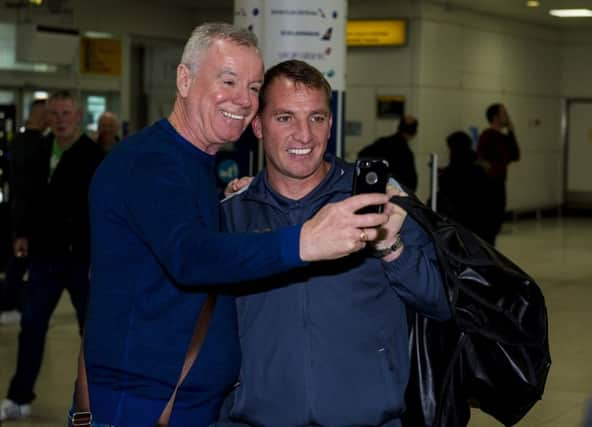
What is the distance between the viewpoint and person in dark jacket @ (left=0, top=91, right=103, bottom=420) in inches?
281

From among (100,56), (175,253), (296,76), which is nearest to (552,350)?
(296,76)

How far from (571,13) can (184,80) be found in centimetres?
1947

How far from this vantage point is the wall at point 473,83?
19734 millimetres

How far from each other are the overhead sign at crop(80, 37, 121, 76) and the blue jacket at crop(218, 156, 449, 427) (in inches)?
627

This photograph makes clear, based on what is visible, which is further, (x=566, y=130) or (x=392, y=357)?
(x=566, y=130)

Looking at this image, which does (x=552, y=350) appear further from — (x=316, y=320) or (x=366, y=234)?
(x=366, y=234)

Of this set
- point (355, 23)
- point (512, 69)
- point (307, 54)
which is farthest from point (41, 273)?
point (512, 69)

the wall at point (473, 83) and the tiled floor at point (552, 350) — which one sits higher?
the wall at point (473, 83)

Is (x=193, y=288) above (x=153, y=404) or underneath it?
above

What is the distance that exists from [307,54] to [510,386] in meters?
5.21

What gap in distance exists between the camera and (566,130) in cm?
2572

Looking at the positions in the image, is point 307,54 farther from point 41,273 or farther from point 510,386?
point 510,386

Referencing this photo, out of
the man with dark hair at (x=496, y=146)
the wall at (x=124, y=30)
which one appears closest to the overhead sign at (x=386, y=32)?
the man with dark hair at (x=496, y=146)

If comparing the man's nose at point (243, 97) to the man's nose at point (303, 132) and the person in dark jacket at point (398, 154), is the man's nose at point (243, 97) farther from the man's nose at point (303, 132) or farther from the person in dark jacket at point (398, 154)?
the person in dark jacket at point (398, 154)
